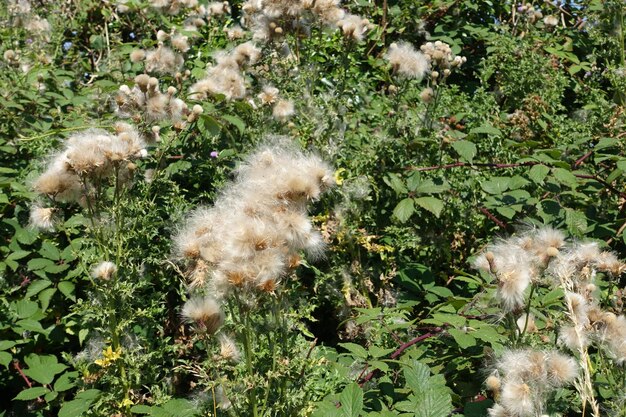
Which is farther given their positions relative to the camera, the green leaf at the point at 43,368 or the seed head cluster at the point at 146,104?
the seed head cluster at the point at 146,104

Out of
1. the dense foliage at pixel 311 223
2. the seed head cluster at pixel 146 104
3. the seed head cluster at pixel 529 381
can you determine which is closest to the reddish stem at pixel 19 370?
the dense foliage at pixel 311 223

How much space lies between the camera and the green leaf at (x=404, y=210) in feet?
9.16

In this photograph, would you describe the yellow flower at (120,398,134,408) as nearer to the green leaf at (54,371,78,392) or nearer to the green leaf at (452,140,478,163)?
the green leaf at (54,371,78,392)

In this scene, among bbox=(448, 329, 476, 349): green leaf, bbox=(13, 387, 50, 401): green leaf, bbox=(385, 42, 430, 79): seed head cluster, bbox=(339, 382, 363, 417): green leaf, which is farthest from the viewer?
bbox=(385, 42, 430, 79): seed head cluster

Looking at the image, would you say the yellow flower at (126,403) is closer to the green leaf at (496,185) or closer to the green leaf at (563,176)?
the green leaf at (496,185)

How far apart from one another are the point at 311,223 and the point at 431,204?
1.05 metres

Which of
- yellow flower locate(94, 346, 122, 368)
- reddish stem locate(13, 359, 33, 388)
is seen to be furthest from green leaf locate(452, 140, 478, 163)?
reddish stem locate(13, 359, 33, 388)

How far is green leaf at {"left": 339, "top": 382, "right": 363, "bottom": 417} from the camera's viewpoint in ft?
5.71

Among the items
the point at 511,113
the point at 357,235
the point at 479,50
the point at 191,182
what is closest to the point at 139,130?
the point at 191,182

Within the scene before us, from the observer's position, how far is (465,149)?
2955 mm

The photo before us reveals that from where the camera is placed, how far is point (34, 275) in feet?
9.71

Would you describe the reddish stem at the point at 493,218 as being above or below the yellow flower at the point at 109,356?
above

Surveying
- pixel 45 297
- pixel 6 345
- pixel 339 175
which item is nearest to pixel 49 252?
pixel 45 297

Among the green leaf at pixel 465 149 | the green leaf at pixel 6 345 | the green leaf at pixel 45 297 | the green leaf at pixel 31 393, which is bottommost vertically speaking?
the green leaf at pixel 31 393
